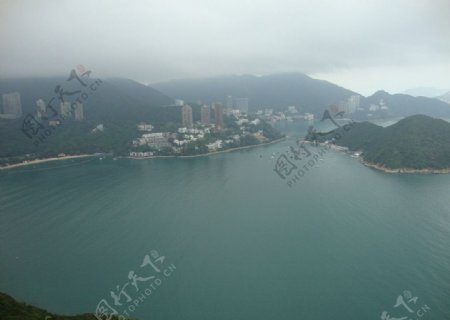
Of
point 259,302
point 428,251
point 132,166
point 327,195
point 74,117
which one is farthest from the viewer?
point 74,117

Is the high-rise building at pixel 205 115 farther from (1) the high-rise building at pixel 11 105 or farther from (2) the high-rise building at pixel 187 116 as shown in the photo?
(1) the high-rise building at pixel 11 105

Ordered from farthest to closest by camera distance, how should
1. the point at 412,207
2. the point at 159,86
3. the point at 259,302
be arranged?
1. the point at 159,86
2. the point at 412,207
3. the point at 259,302

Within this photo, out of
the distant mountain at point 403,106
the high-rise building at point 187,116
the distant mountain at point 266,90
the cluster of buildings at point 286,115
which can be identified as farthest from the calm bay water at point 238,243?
the distant mountain at point 266,90

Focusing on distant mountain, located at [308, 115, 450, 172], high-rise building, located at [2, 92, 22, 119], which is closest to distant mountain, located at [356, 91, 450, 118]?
distant mountain, located at [308, 115, 450, 172]

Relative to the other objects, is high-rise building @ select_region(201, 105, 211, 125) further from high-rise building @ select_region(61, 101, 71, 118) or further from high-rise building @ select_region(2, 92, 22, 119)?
high-rise building @ select_region(2, 92, 22, 119)

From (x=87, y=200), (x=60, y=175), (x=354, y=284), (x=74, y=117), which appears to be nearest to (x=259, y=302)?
(x=354, y=284)

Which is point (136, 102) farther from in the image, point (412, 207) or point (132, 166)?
point (412, 207)

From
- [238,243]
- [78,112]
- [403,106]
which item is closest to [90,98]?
[78,112]
